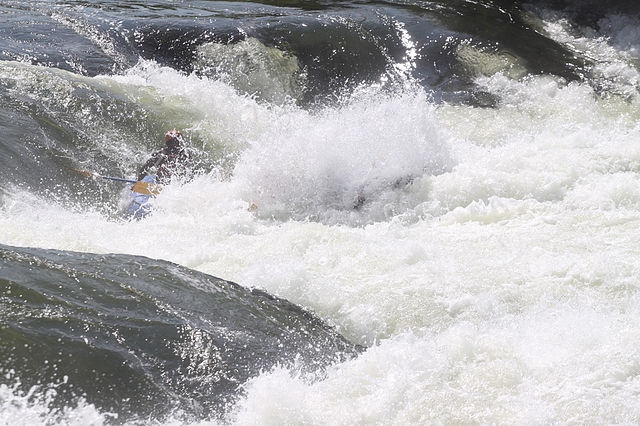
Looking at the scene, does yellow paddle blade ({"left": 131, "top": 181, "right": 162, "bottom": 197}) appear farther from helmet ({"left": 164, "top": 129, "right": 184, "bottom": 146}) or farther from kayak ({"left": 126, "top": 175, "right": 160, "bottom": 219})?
helmet ({"left": 164, "top": 129, "right": 184, "bottom": 146})

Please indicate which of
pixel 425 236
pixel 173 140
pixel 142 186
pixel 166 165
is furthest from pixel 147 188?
pixel 425 236

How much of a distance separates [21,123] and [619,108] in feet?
23.4

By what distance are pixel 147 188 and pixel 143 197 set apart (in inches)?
4.8

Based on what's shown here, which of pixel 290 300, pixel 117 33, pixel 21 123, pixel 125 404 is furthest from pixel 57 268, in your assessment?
pixel 117 33

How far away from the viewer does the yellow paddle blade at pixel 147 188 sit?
7375 mm

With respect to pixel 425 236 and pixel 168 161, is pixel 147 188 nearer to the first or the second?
pixel 168 161

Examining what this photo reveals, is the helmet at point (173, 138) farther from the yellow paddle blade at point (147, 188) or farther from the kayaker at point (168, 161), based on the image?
the yellow paddle blade at point (147, 188)

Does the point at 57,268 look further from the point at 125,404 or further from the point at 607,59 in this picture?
the point at 607,59

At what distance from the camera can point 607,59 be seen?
11.0m

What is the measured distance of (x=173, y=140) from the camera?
7.96 m

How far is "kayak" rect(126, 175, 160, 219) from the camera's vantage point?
7141 millimetres

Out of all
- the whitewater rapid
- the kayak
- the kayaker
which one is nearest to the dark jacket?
the kayaker

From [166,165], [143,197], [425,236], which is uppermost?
[425,236]

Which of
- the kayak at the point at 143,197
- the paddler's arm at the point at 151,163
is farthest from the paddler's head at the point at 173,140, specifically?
the kayak at the point at 143,197
